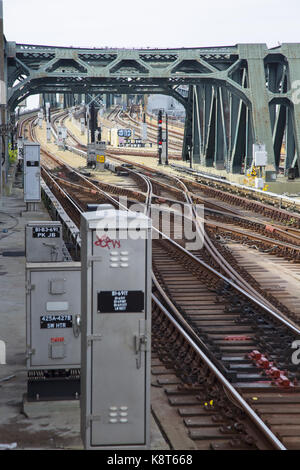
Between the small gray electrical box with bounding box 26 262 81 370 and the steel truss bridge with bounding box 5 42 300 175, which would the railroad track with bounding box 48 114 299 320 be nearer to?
the small gray electrical box with bounding box 26 262 81 370

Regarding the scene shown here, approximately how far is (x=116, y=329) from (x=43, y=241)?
6991 millimetres

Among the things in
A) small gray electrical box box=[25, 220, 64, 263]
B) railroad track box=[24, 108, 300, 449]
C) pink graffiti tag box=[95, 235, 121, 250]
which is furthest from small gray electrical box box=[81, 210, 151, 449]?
small gray electrical box box=[25, 220, 64, 263]

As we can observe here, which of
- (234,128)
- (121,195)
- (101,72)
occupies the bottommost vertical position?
(121,195)

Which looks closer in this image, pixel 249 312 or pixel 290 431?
pixel 290 431

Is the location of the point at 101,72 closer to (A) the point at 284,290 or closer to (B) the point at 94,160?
(B) the point at 94,160

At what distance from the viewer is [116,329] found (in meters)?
7.81

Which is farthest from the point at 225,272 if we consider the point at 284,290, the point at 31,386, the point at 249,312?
the point at 31,386

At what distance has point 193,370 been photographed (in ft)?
36.6

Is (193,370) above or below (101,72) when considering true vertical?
below

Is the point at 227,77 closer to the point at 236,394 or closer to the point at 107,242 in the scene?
the point at 236,394

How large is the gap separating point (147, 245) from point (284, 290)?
10.1 metres

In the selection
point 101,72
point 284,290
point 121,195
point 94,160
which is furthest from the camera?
point 94,160

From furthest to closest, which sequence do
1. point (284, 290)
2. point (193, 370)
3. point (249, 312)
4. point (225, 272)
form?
point (225, 272) → point (284, 290) → point (249, 312) → point (193, 370)

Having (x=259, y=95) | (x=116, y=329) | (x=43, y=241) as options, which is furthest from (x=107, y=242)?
(x=259, y=95)
